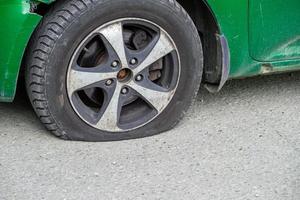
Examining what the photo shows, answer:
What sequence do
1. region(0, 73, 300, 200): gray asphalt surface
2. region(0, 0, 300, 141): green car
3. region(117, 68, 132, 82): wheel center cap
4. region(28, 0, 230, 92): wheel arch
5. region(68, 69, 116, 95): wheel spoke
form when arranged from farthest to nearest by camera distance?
region(28, 0, 230, 92): wheel arch < region(117, 68, 132, 82): wheel center cap < region(68, 69, 116, 95): wheel spoke < region(0, 0, 300, 141): green car < region(0, 73, 300, 200): gray asphalt surface

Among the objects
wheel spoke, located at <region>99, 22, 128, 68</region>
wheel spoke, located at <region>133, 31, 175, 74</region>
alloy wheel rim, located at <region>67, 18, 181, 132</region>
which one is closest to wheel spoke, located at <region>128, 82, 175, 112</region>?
alloy wheel rim, located at <region>67, 18, 181, 132</region>

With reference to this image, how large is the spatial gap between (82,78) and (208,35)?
833 mm

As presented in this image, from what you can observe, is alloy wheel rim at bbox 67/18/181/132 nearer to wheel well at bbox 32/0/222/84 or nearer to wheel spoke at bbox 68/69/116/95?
wheel spoke at bbox 68/69/116/95

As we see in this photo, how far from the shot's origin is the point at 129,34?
4.08 meters

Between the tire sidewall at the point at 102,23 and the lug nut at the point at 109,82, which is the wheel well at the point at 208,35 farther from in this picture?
the lug nut at the point at 109,82

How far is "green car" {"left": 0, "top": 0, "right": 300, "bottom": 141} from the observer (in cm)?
382

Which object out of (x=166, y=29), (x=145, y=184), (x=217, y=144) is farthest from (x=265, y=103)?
(x=145, y=184)

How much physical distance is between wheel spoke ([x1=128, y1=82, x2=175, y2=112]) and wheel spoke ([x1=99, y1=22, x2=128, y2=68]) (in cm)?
21

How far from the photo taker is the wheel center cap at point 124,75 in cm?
405

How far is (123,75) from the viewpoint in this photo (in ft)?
13.4

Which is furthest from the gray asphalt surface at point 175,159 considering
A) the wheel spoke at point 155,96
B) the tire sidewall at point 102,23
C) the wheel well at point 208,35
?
the wheel well at point 208,35

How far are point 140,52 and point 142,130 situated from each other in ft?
1.53

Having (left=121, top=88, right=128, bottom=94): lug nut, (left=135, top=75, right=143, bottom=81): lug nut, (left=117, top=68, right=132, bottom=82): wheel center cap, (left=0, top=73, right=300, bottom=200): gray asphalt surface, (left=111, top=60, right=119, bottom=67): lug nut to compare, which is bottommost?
(left=0, top=73, right=300, bottom=200): gray asphalt surface

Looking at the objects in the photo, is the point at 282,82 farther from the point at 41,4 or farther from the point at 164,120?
the point at 41,4
